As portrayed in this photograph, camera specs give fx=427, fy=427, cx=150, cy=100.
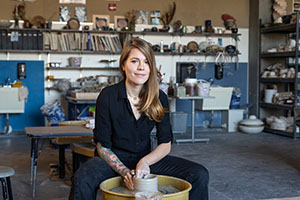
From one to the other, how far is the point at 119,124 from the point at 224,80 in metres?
6.45

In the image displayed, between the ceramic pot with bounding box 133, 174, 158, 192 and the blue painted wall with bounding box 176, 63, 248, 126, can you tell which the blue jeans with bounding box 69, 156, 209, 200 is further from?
the blue painted wall with bounding box 176, 63, 248, 126

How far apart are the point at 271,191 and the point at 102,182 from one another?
2.42 meters

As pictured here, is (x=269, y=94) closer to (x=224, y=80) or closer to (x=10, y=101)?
(x=224, y=80)

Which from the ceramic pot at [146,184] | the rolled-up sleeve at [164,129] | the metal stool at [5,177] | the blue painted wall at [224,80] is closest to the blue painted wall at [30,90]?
the blue painted wall at [224,80]

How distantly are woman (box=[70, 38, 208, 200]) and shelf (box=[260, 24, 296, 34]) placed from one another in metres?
5.70

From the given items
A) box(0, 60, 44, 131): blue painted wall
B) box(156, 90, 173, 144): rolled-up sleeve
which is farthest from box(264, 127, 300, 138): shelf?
box(156, 90, 173, 144): rolled-up sleeve

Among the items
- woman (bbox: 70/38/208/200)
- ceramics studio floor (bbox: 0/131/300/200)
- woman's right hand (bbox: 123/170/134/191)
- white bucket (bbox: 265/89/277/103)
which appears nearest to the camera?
woman's right hand (bbox: 123/170/134/191)

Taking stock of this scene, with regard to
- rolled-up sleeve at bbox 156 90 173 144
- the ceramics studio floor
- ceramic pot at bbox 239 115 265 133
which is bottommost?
the ceramics studio floor

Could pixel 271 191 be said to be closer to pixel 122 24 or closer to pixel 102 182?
pixel 102 182

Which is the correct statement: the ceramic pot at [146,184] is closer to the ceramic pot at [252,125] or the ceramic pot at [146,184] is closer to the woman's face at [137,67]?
the woman's face at [137,67]

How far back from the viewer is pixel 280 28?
25.7 ft

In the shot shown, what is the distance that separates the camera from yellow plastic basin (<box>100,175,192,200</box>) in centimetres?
198

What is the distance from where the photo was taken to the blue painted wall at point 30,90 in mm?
7637

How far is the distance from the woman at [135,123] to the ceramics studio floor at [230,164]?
152 centimetres
